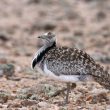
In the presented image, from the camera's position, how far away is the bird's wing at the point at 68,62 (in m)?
10.8

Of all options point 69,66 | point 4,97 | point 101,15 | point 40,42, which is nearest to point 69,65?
point 69,66

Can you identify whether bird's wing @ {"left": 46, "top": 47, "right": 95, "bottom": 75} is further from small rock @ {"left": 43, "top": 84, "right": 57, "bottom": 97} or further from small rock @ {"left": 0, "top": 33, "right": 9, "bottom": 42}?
small rock @ {"left": 0, "top": 33, "right": 9, "bottom": 42}

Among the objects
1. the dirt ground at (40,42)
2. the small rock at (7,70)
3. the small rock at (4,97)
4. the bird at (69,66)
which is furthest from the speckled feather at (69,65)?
the small rock at (7,70)

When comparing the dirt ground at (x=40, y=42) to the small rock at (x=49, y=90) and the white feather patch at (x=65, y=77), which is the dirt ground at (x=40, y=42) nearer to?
the small rock at (x=49, y=90)

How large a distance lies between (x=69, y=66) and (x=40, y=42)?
35.5ft

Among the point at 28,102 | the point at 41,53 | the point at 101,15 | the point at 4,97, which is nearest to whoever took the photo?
the point at 28,102

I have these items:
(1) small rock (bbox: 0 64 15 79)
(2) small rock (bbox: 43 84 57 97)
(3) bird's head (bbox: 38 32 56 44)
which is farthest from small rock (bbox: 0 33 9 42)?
(3) bird's head (bbox: 38 32 56 44)

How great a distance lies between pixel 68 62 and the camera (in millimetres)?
10977

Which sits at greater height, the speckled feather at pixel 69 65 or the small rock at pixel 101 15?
the small rock at pixel 101 15

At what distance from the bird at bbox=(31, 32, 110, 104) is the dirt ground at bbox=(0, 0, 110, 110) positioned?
0.47 meters

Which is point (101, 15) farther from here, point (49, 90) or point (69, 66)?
point (69, 66)

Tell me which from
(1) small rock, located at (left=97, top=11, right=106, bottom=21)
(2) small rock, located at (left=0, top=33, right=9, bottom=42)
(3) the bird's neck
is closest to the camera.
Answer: (3) the bird's neck

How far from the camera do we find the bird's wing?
10789 millimetres

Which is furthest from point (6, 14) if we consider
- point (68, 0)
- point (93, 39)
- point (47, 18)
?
point (93, 39)
